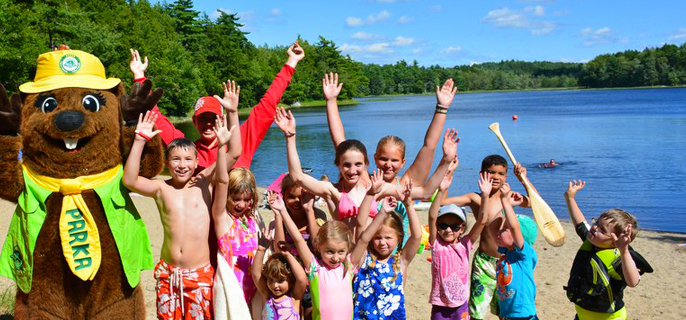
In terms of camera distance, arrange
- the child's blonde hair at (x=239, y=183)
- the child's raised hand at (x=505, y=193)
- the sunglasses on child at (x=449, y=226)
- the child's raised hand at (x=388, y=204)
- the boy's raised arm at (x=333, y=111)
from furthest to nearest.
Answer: the boy's raised arm at (x=333, y=111) → the sunglasses on child at (x=449, y=226) → the child's raised hand at (x=505, y=193) → the child's blonde hair at (x=239, y=183) → the child's raised hand at (x=388, y=204)

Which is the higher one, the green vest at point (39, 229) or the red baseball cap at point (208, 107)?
the red baseball cap at point (208, 107)

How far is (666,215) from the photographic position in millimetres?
14445

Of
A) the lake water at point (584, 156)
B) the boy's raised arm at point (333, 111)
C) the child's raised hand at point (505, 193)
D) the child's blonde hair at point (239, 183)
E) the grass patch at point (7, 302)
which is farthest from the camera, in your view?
the lake water at point (584, 156)

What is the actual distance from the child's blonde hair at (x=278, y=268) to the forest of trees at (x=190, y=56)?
2678 cm

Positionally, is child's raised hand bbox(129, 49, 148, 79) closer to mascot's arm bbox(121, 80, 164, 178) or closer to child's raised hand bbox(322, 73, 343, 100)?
mascot's arm bbox(121, 80, 164, 178)

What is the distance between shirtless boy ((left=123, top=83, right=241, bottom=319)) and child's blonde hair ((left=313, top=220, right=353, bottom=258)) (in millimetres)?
754

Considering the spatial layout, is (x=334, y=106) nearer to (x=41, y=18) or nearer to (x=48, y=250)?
(x=48, y=250)

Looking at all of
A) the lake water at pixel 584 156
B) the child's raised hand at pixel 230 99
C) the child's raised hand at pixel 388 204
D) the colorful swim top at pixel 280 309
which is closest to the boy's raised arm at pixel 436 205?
the child's raised hand at pixel 388 204

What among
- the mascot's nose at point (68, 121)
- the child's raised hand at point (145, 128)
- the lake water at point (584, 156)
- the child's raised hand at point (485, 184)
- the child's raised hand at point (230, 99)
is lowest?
the lake water at point (584, 156)

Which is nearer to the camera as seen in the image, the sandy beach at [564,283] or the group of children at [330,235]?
the group of children at [330,235]

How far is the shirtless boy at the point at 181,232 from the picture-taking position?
12.2 feet

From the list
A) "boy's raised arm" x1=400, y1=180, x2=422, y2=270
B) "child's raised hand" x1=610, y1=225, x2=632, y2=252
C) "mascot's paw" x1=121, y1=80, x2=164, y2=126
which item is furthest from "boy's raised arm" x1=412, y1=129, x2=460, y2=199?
"mascot's paw" x1=121, y1=80, x2=164, y2=126

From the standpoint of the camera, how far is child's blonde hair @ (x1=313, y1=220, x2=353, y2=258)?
3625mm

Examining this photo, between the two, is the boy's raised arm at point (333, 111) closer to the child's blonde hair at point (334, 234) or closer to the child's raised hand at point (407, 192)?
the child's raised hand at point (407, 192)
